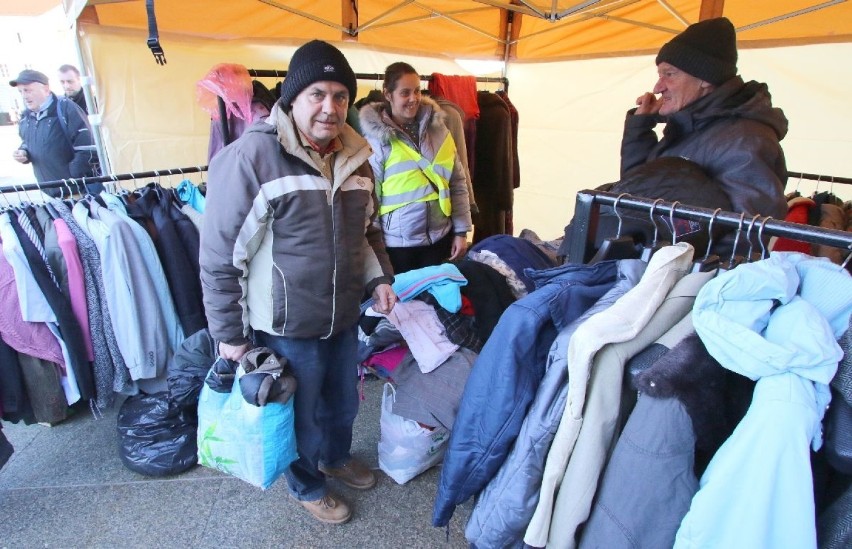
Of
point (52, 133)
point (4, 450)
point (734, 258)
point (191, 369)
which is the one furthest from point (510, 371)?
point (52, 133)

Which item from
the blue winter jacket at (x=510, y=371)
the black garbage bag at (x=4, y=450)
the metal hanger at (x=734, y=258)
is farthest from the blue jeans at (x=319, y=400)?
the metal hanger at (x=734, y=258)

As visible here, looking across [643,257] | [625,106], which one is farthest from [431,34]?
[643,257]

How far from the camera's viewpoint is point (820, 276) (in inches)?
32.3

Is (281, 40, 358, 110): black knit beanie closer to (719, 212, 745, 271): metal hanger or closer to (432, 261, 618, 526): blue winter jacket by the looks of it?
(432, 261, 618, 526): blue winter jacket

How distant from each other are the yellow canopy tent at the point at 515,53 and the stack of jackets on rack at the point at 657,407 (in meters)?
2.67

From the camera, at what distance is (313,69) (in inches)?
53.6

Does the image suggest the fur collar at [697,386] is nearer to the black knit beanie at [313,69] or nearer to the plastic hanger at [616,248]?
the plastic hanger at [616,248]

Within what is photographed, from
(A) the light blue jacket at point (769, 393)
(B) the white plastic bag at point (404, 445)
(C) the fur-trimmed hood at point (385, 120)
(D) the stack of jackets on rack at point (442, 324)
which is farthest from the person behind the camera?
(C) the fur-trimmed hood at point (385, 120)

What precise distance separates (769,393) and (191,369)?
79.3 inches

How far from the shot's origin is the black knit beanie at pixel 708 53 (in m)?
1.50

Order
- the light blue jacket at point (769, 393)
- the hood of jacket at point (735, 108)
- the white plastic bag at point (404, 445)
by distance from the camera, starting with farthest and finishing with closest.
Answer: the white plastic bag at point (404, 445) < the hood of jacket at point (735, 108) < the light blue jacket at point (769, 393)

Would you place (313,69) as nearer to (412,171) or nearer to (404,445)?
(412,171)

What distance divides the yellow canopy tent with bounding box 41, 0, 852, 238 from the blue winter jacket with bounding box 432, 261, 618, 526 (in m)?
2.56

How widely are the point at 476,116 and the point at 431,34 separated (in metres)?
0.99
